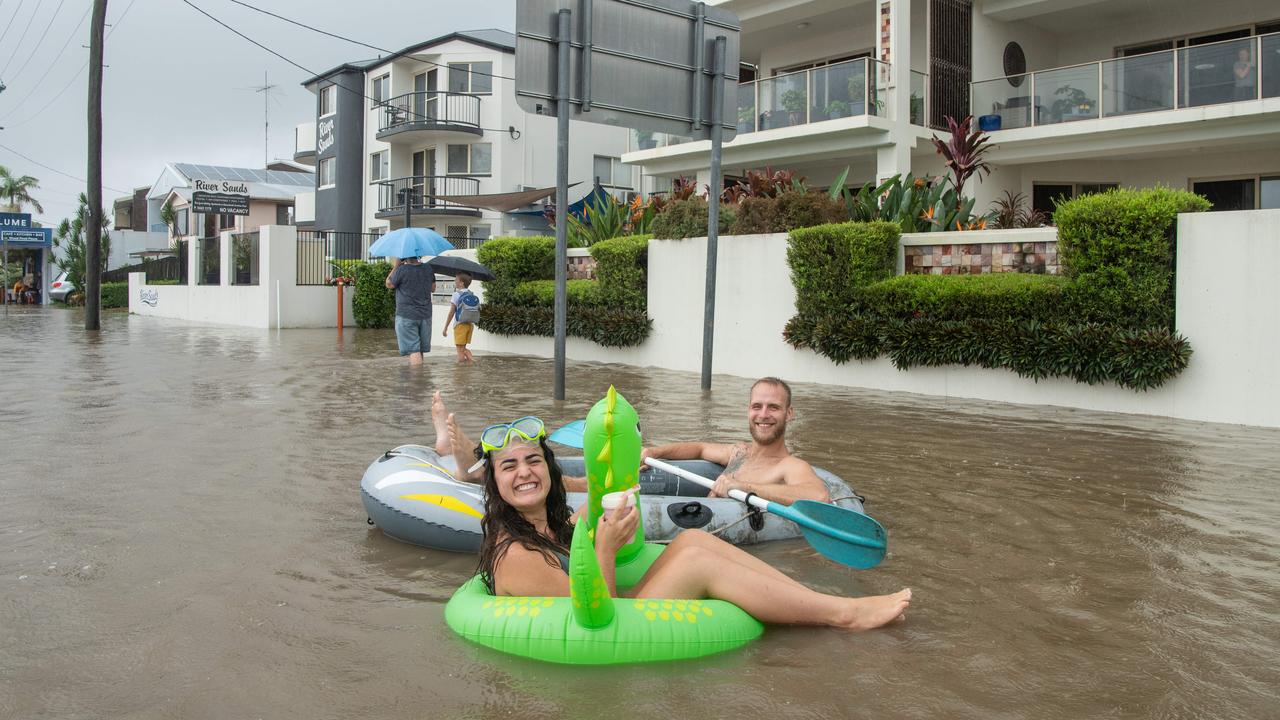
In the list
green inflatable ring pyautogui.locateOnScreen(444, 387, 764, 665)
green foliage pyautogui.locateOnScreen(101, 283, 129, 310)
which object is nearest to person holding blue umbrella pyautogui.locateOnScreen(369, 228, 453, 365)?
green inflatable ring pyautogui.locateOnScreen(444, 387, 764, 665)

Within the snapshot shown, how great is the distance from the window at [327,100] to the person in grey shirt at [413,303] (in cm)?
2995

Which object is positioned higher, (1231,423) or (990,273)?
(990,273)

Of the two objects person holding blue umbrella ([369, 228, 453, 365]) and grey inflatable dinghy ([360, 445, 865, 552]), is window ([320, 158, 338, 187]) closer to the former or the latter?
person holding blue umbrella ([369, 228, 453, 365])

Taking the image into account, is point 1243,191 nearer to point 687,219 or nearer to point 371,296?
point 687,219

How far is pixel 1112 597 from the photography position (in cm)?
469

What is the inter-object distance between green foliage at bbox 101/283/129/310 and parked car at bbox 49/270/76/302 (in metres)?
6.81

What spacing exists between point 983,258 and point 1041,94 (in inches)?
328

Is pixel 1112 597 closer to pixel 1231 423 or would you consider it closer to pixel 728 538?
pixel 728 538

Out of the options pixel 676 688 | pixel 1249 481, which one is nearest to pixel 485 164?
pixel 1249 481

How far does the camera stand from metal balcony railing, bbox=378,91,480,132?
3581cm

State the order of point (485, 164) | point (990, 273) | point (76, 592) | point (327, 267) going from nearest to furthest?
point (76, 592), point (990, 273), point (327, 267), point (485, 164)

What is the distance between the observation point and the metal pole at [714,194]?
1258 cm

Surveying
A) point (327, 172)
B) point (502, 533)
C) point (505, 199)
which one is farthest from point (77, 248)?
point (502, 533)

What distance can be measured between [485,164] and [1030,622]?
34.0 meters
